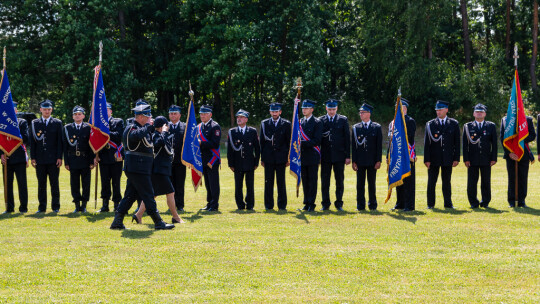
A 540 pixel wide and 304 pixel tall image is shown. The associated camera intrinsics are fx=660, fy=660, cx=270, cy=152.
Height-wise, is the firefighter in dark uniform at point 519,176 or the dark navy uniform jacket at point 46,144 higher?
the dark navy uniform jacket at point 46,144

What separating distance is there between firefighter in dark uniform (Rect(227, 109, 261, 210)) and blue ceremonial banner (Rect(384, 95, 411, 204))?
238 centimetres

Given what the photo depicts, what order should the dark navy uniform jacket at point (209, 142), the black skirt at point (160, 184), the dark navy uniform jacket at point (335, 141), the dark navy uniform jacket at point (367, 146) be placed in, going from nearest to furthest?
the black skirt at point (160, 184) < the dark navy uniform jacket at point (367, 146) < the dark navy uniform jacket at point (335, 141) < the dark navy uniform jacket at point (209, 142)

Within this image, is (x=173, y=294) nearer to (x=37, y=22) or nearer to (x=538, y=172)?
(x=538, y=172)

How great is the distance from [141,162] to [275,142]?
10.6 feet

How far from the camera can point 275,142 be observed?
11883 mm

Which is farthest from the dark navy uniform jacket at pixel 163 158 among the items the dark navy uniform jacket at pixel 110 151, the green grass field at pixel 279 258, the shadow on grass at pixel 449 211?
the shadow on grass at pixel 449 211

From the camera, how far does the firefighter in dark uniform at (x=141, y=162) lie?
9278mm

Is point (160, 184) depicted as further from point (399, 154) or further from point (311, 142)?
point (399, 154)

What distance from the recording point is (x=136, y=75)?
40500 mm

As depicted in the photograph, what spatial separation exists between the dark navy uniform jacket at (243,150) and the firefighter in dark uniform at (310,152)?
0.87 metres

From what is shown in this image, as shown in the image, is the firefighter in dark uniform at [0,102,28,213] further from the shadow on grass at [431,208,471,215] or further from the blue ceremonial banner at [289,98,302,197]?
the shadow on grass at [431,208,471,215]

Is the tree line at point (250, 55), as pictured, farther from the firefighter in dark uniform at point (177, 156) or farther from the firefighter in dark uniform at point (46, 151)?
the firefighter in dark uniform at point (177, 156)

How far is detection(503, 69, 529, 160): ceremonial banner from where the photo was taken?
12.1m

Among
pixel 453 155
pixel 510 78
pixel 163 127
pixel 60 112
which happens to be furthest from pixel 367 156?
pixel 510 78
